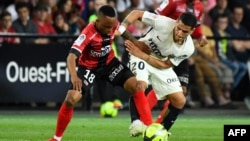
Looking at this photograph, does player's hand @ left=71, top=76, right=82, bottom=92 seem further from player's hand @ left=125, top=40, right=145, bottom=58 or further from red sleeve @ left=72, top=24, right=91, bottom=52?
player's hand @ left=125, top=40, right=145, bottom=58

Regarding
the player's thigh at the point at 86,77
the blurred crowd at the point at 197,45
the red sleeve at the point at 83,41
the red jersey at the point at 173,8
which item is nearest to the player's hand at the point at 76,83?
the red sleeve at the point at 83,41

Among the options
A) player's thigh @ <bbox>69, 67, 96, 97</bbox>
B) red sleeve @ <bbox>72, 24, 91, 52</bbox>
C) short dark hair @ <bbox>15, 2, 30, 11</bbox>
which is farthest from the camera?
short dark hair @ <bbox>15, 2, 30, 11</bbox>

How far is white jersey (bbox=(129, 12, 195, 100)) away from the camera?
44.9ft

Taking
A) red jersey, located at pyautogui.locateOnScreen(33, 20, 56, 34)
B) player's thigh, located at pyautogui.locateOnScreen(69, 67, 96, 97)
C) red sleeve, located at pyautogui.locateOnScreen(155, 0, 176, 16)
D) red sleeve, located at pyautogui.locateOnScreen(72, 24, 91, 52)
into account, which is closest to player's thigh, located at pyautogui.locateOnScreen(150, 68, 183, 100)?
player's thigh, located at pyautogui.locateOnScreen(69, 67, 96, 97)

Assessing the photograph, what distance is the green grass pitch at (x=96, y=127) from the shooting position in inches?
549

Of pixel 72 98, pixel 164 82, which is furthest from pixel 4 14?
pixel 72 98

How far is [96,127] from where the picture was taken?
52.0 ft

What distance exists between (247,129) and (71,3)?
11246 millimetres

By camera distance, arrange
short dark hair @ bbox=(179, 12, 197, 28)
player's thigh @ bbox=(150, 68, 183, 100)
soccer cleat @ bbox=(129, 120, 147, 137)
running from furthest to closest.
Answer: player's thigh @ bbox=(150, 68, 183, 100)
soccer cleat @ bbox=(129, 120, 147, 137)
short dark hair @ bbox=(179, 12, 197, 28)

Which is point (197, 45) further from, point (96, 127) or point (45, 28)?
point (96, 127)

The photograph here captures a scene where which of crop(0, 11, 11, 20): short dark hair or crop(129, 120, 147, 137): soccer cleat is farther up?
crop(0, 11, 11, 20): short dark hair

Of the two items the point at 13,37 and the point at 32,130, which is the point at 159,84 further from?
the point at 13,37
